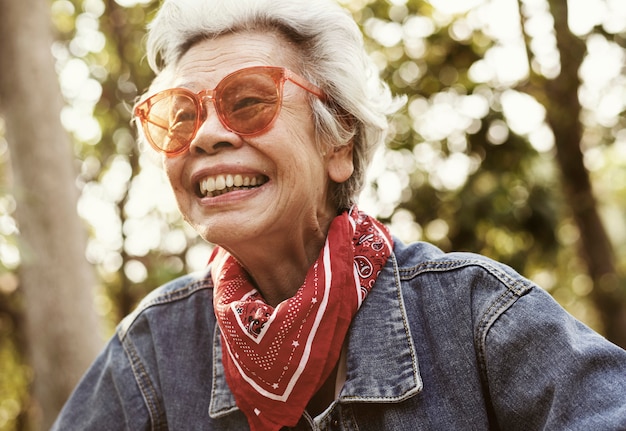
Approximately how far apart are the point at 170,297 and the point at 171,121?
67 centimetres

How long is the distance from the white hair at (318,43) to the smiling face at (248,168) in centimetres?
5

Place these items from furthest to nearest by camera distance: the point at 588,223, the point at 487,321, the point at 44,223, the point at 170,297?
the point at 588,223 < the point at 44,223 < the point at 170,297 < the point at 487,321

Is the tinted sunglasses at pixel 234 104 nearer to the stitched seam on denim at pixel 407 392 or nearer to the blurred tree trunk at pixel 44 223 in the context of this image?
the stitched seam on denim at pixel 407 392

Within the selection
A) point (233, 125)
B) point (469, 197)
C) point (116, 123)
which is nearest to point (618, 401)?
point (233, 125)

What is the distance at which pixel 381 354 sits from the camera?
1795 millimetres

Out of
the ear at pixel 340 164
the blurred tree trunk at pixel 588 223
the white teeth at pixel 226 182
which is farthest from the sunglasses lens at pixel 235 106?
the blurred tree trunk at pixel 588 223

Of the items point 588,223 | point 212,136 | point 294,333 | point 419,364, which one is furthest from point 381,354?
point 588,223

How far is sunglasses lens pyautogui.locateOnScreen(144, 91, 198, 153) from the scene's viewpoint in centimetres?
189

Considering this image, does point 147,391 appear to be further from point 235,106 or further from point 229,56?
point 229,56

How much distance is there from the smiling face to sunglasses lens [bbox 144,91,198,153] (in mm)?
38

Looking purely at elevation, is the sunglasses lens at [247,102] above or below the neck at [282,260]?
above

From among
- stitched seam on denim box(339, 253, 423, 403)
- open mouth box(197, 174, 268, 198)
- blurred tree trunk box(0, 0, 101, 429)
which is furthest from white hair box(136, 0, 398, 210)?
blurred tree trunk box(0, 0, 101, 429)

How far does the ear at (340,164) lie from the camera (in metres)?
2.05

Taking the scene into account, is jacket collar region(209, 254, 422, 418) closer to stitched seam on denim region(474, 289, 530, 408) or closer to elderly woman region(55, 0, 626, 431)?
elderly woman region(55, 0, 626, 431)
